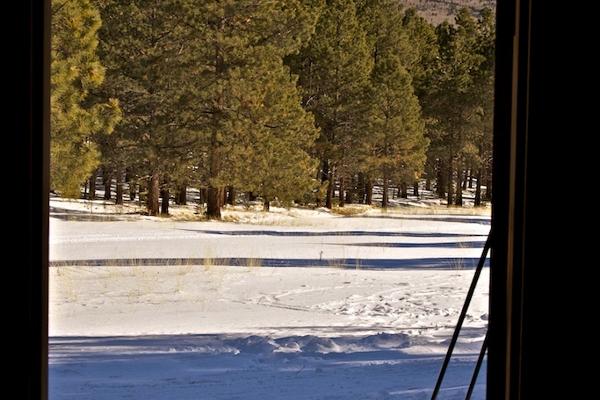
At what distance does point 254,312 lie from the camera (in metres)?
8.09

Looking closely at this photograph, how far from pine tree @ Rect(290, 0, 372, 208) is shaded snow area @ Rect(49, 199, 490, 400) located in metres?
6.49

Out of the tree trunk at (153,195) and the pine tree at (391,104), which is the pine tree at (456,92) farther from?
the tree trunk at (153,195)

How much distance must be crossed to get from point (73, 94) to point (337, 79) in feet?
27.0

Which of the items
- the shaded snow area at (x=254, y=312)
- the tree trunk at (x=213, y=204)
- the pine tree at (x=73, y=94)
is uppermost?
the pine tree at (x=73, y=94)

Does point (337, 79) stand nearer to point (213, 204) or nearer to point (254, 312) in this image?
point (213, 204)

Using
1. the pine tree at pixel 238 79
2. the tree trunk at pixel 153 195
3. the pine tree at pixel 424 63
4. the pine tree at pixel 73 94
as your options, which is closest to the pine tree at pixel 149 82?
the tree trunk at pixel 153 195

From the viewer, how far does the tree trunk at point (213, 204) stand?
1894 cm

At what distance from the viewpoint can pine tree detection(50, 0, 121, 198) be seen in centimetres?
1634

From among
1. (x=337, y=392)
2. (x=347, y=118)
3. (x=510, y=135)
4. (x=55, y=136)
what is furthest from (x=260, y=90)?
(x=510, y=135)

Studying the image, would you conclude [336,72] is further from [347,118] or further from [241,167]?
[241,167]

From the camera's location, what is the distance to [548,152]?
5.59 feet

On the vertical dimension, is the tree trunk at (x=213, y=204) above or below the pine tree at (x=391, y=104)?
below

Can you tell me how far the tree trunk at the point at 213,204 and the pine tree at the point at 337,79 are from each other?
3498 millimetres
